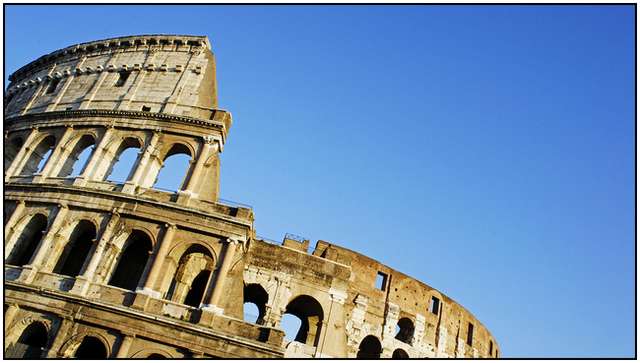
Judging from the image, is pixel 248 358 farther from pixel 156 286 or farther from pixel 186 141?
pixel 186 141

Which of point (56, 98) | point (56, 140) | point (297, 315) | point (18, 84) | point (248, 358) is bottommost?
point (248, 358)

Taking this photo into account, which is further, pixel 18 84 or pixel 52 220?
pixel 18 84

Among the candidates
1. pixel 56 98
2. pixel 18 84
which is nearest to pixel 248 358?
pixel 56 98

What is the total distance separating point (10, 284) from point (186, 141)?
7.76 meters

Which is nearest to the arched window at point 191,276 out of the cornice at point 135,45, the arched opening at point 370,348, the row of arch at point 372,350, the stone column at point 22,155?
the row of arch at point 372,350

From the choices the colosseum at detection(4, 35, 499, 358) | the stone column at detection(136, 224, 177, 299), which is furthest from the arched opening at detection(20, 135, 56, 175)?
the stone column at detection(136, 224, 177, 299)

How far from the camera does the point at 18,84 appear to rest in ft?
80.1

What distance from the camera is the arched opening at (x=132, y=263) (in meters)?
16.7

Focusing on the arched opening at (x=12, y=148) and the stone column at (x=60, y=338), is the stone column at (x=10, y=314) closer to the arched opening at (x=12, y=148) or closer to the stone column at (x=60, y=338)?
the stone column at (x=60, y=338)

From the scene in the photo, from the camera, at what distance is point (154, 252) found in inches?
607

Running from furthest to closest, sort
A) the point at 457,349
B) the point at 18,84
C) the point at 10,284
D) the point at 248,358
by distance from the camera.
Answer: the point at 18,84, the point at 457,349, the point at 10,284, the point at 248,358

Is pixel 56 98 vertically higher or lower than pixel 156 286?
higher

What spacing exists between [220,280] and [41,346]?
260 inches

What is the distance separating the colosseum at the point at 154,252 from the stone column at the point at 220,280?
40 millimetres
